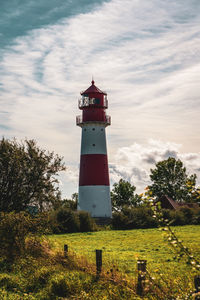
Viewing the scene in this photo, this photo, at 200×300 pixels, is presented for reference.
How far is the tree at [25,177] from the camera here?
25.6 m

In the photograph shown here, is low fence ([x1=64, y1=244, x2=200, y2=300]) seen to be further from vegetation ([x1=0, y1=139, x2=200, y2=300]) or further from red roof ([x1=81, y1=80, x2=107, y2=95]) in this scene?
red roof ([x1=81, y1=80, x2=107, y2=95])

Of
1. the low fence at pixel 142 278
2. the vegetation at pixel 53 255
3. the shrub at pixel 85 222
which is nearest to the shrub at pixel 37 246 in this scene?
the vegetation at pixel 53 255

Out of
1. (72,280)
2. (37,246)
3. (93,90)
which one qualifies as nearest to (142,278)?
(72,280)

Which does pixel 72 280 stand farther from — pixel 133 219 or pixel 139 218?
pixel 139 218

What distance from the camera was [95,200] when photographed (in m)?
40.2

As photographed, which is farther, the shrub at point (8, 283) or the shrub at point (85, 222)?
the shrub at point (85, 222)

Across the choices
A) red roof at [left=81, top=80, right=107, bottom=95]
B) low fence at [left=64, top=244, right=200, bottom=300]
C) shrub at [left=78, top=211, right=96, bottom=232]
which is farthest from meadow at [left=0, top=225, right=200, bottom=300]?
red roof at [left=81, top=80, right=107, bottom=95]

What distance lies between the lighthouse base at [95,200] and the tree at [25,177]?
12697 millimetres

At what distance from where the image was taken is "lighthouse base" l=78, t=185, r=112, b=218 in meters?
40.2

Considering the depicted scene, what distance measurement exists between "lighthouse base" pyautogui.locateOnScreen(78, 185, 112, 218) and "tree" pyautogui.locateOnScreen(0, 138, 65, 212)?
12697 millimetres

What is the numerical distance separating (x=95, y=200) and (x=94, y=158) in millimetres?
4666

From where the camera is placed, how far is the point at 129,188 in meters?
72.8

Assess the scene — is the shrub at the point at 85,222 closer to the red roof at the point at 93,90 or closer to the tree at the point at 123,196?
the red roof at the point at 93,90

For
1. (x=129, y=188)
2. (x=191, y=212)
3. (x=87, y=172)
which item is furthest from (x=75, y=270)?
(x=129, y=188)
